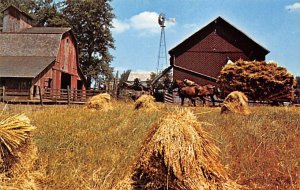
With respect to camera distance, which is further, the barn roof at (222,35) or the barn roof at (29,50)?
the barn roof at (222,35)

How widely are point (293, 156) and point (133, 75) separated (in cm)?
7095

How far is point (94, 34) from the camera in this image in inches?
2255

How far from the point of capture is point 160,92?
3344 cm

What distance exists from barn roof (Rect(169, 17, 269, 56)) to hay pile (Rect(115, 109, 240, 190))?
3208 centimetres

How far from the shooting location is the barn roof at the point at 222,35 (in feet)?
120

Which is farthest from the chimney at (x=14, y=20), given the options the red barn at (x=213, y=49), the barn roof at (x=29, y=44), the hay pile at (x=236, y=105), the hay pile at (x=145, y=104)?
the hay pile at (x=236, y=105)

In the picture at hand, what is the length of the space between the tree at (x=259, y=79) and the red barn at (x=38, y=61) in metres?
17.7

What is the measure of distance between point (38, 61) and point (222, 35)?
63.6 feet

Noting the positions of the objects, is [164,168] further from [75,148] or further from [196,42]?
[196,42]

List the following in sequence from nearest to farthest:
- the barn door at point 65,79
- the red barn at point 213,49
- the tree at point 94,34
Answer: the red barn at point 213,49 < the barn door at point 65,79 < the tree at point 94,34

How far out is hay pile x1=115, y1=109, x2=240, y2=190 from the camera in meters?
4.99

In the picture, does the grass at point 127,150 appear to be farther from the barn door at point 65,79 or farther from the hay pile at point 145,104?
the barn door at point 65,79

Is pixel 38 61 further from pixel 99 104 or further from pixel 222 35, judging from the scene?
pixel 99 104

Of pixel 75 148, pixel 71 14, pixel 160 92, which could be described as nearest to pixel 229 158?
pixel 75 148
